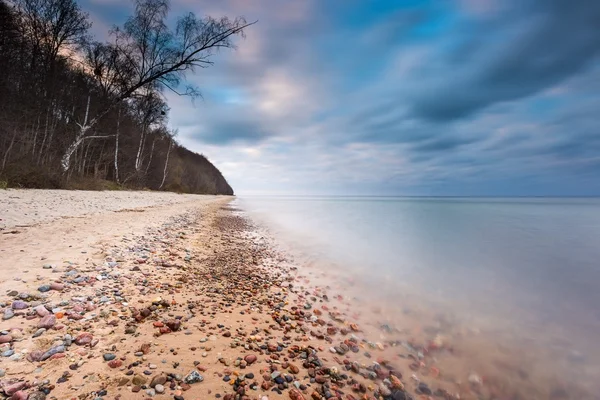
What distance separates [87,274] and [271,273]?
12.2 feet

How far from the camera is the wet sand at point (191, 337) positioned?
7.39ft

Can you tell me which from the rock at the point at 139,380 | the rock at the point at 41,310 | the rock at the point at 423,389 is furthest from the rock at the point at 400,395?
the rock at the point at 41,310

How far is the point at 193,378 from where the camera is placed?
2314 millimetres

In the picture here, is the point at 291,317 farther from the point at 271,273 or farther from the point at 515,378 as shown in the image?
the point at 515,378

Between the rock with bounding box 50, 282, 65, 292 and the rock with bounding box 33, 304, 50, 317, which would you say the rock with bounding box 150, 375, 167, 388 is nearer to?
the rock with bounding box 33, 304, 50, 317

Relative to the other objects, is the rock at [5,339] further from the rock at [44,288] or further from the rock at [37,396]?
the rock at [44,288]

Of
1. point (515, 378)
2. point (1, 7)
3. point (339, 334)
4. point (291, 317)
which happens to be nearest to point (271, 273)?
point (291, 317)

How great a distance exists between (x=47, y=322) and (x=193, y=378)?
1.82 metres

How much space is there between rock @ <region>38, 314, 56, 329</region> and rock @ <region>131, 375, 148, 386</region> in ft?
4.45

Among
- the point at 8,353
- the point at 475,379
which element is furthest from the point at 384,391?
the point at 8,353

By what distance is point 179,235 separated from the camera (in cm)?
908

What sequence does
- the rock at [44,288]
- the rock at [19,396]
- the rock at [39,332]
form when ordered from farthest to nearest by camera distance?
the rock at [44,288] → the rock at [39,332] → the rock at [19,396]

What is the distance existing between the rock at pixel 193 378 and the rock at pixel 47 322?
1.71 m

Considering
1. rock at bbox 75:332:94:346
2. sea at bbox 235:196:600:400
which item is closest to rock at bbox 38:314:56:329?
rock at bbox 75:332:94:346
